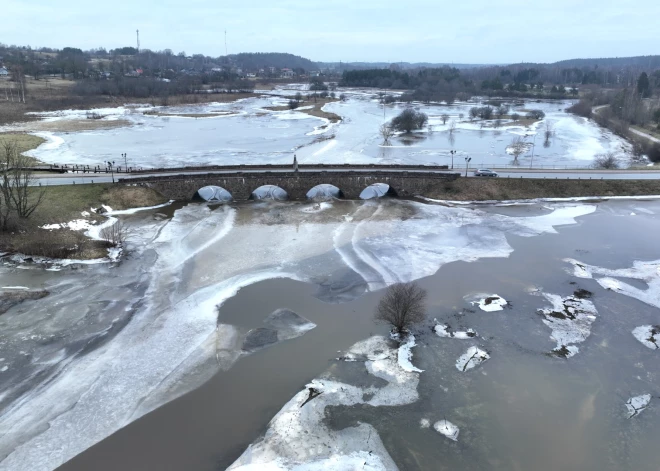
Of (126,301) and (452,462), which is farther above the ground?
(126,301)

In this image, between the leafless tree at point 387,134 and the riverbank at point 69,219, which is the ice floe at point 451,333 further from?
the leafless tree at point 387,134

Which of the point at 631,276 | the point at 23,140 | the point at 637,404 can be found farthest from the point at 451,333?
the point at 23,140

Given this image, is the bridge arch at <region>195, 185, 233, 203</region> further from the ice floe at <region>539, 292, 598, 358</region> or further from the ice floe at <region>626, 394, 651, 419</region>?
the ice floe at <region>626, 394, 651, 419</region>

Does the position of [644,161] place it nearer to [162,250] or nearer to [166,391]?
[162,250]

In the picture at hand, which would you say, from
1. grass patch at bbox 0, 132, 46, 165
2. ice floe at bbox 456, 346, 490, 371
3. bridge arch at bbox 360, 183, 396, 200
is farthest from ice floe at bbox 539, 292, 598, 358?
grass patch at bbox 0, 132, 46, 165

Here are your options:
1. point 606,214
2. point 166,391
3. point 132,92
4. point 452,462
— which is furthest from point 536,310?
point 132,92

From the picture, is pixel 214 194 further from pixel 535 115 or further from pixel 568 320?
pixel 535 115
